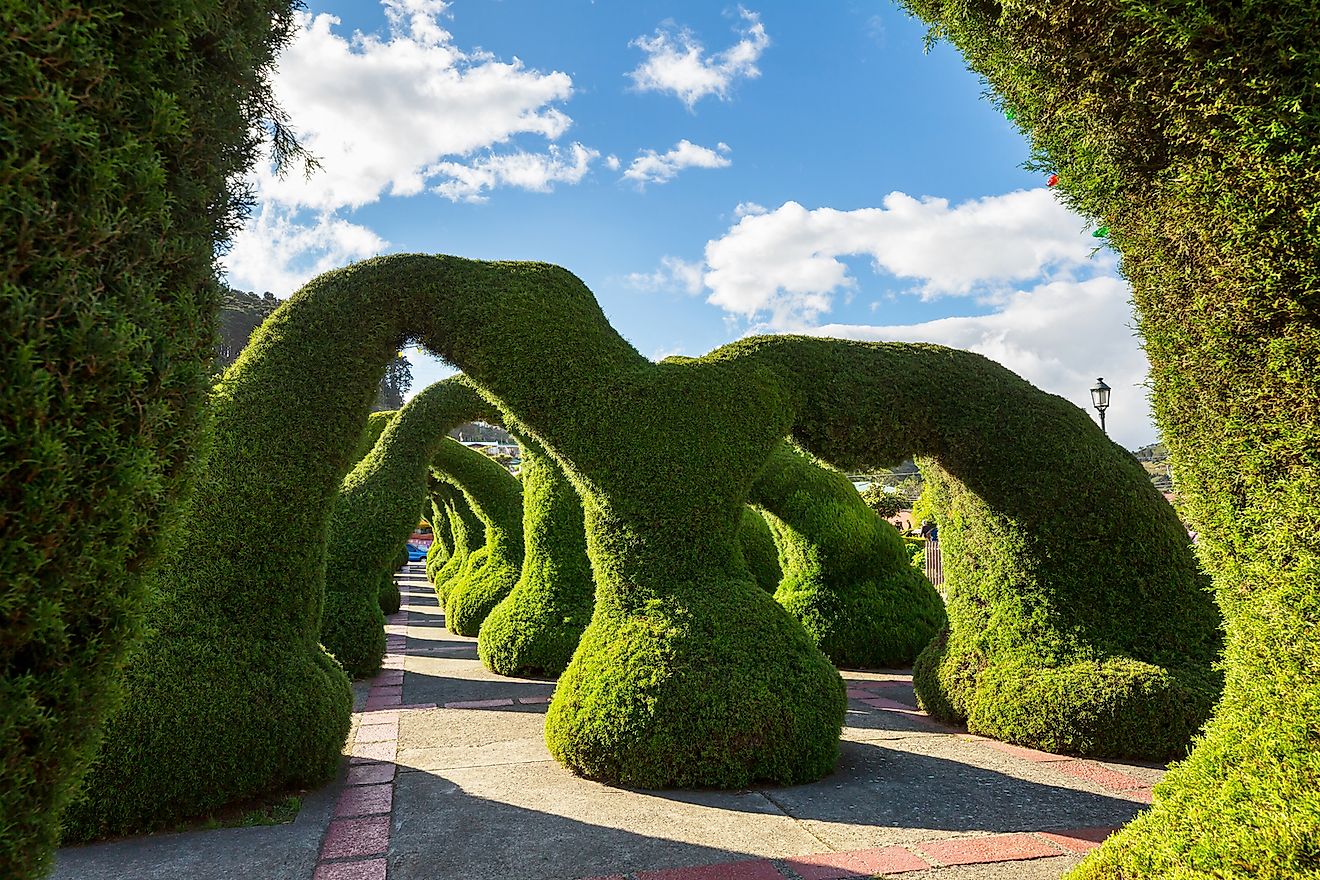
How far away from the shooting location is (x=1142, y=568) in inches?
216

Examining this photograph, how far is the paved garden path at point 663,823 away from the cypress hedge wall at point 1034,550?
38 cm

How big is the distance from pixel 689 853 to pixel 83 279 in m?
3.38

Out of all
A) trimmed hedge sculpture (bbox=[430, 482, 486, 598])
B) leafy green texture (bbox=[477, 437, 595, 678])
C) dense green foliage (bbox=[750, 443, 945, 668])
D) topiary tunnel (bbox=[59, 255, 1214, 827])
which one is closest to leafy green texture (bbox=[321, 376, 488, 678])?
leafy green texture (bbox=[477, 437, 595, 678])

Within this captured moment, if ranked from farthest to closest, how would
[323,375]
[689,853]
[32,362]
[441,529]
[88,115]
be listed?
[441,529] < [323,375] < [689,853] < [88,115] < [32,362]

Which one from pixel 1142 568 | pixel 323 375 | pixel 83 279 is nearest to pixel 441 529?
pixel 323 375

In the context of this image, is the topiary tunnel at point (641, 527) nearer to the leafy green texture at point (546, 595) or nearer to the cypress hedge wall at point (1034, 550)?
the cypress hedge wall at point (1034, 550)

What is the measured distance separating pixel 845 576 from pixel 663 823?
5481mm

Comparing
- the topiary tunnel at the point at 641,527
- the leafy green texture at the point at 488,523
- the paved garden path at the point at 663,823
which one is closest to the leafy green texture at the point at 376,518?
the leafy green texture at the point at 488,523

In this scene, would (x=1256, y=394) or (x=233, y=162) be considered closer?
(x=233, y=162)

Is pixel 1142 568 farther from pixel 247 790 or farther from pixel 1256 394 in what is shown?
pixel 247 790

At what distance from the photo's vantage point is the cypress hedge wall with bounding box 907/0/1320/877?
242 centimetres

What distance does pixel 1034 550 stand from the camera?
5.73 m

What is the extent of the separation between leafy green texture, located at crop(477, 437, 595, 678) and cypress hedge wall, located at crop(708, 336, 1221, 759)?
3857mm

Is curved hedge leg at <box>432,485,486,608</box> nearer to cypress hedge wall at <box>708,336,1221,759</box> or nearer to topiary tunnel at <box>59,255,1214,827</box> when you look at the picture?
topiary tunnel at <box>59,255,1214,827</box>
